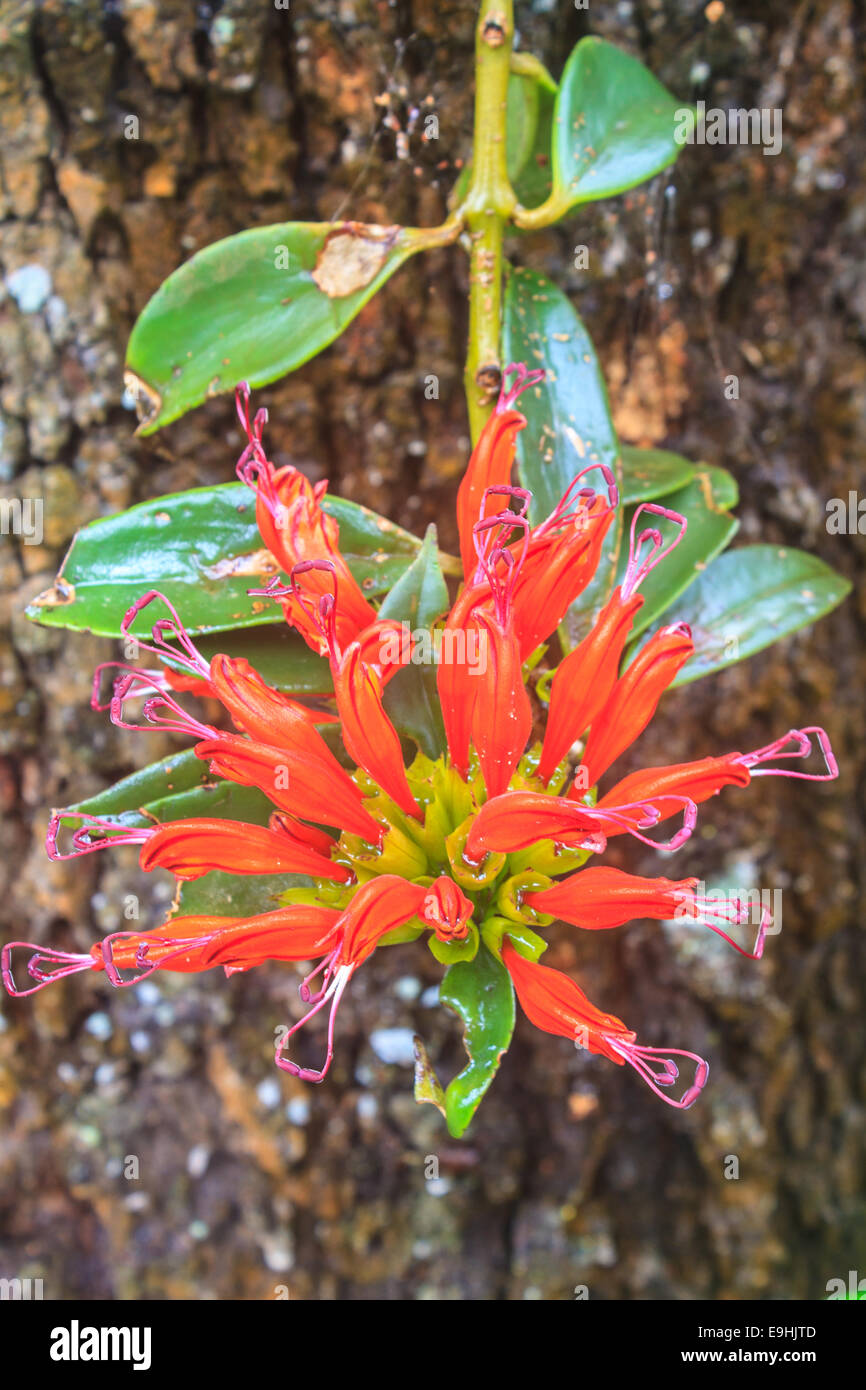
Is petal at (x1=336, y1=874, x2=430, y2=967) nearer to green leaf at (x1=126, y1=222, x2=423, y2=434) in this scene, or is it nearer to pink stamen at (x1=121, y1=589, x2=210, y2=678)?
pink stamen at (x1=121, y1=589, x2=210, y2=678)

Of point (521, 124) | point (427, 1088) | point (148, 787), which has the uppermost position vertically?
point (521, 124)

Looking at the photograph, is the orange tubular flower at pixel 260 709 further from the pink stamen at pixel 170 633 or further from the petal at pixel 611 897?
the petal at pixel 611 897

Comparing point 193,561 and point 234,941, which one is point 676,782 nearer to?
point 234,941

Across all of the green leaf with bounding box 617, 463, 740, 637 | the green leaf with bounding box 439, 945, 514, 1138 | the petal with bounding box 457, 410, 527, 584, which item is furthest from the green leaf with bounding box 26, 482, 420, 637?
the green leaf with bounding box 439, 945, 514, 1138

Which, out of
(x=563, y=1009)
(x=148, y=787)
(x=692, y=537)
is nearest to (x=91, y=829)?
(x=148, y=787)

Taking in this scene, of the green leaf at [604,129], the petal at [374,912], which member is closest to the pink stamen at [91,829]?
the petal at [374,912]

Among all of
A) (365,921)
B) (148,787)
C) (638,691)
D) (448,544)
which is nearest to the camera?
(365,921)

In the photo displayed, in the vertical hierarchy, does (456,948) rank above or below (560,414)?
below
